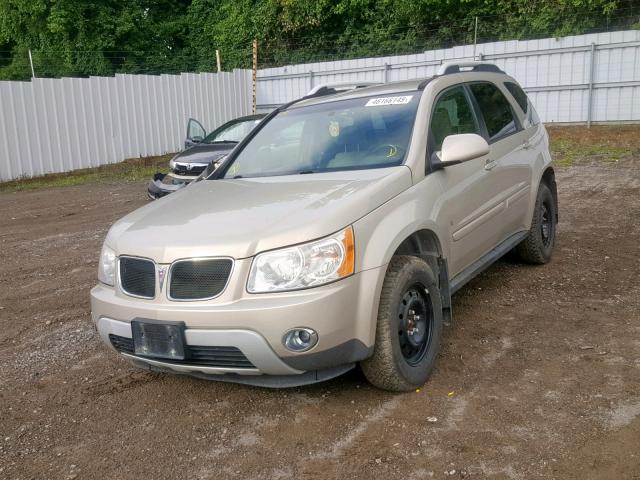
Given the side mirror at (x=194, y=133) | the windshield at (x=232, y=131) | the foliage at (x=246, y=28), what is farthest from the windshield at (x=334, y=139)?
the foliage at (x=246, y=28)

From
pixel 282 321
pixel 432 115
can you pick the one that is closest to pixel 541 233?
pixel 432 115

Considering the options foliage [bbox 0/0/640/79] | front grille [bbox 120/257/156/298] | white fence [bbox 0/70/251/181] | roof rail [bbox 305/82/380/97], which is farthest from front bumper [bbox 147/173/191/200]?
foliage [bbox 0/0/640/79]

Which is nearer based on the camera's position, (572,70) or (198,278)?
(198,278)

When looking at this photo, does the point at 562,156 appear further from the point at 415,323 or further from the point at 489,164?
the point at 415,323

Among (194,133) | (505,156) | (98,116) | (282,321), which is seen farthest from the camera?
(98,116)

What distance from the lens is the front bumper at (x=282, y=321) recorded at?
119 inches

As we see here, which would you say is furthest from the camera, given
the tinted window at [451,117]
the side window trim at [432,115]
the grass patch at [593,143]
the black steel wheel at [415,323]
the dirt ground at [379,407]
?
the grass patch at [593,143]

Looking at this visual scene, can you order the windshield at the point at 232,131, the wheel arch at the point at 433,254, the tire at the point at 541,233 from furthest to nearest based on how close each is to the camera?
1. the windshield at the point at 232,131
2. the tire at the point at 541,233
3. the wheel arch at the point at 433,254

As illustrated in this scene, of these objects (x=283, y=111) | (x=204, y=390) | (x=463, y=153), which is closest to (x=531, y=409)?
(x=463, y=153)

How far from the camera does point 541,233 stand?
5.76 meters

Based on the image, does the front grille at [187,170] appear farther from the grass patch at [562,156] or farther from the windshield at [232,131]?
the grass patch at [562,156]

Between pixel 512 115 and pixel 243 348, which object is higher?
pixel 512 115

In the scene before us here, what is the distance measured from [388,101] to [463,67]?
53.1 inches

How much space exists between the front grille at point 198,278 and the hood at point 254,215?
1.9 inches
